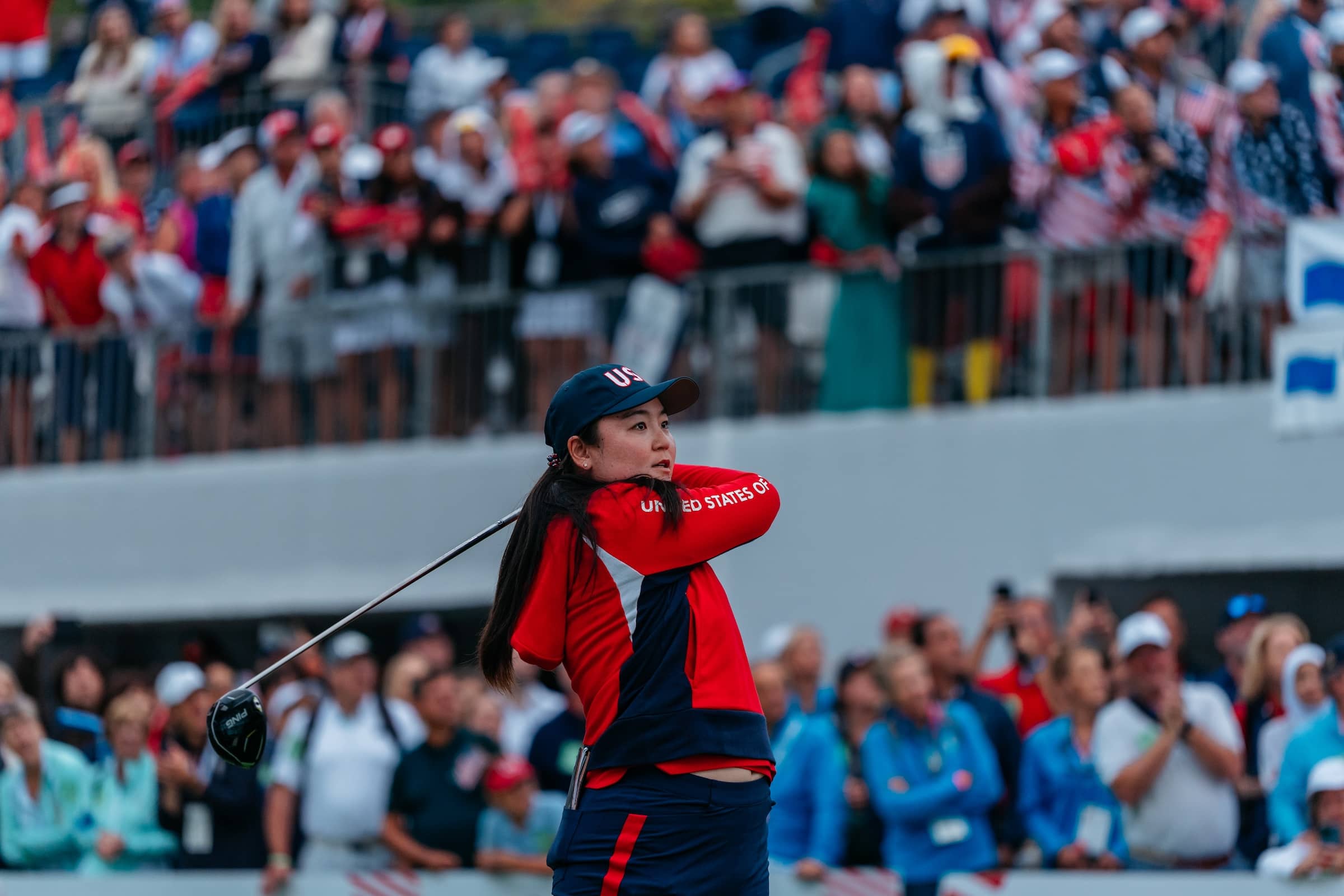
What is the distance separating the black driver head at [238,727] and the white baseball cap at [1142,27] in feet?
25.5

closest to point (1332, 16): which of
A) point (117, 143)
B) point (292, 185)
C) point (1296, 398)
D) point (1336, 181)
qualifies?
point (1336, 181)

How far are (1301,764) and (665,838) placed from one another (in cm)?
378

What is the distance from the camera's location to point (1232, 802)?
31.6 ft

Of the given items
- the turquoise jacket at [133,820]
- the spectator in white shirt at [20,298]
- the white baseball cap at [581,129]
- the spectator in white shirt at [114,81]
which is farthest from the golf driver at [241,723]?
the spectator in white shirt at [114,81]

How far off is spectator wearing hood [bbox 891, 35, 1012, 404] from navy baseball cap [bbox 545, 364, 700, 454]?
7.02 m

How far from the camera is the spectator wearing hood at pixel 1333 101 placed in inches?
461

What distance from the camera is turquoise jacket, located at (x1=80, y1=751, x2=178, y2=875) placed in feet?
37.7

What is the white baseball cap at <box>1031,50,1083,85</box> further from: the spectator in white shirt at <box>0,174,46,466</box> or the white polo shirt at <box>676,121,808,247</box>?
the spectator in white shirt at <box>0,174,46,466</box>

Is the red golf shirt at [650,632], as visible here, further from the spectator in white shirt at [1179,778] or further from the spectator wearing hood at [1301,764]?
the spectator in white shirt at [1179,778]

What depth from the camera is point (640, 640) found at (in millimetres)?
6238

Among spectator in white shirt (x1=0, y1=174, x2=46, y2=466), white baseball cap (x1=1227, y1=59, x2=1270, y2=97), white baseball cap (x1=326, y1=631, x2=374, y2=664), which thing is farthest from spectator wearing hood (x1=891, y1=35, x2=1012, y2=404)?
spectator in white shirt (x1=0, y1=174, x2=46, y2=466)

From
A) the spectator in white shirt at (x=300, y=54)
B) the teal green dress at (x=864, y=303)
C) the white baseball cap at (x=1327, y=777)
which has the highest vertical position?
the spectator in white shirt at (x=300, y=54)

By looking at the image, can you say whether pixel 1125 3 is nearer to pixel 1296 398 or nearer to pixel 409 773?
pixel 1296 398

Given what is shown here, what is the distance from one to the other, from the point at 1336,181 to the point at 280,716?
18.9 ft
